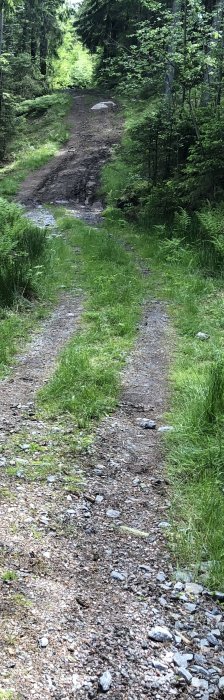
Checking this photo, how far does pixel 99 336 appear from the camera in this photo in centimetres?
756

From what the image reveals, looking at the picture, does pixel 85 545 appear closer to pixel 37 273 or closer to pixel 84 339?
pixel 84 339

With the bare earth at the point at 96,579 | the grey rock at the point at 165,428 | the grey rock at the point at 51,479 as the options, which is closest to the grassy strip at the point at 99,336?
the bare earth at the point at 96,579

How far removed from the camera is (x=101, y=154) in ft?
80.1

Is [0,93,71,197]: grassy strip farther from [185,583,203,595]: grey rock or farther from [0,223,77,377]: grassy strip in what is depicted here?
[185,583,203,595]: grey rock

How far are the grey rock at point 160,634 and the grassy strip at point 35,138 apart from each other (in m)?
19.1

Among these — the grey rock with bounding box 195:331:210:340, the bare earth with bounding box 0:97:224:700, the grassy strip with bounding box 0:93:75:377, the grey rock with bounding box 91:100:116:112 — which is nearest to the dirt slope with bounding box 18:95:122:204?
the grey rock with bounding box 91:100:116:112

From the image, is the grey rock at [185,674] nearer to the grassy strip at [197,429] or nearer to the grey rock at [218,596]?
the grey rock at [218,596]

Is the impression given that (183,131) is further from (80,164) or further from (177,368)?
(177,368)

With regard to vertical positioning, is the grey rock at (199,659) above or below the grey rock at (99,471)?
above

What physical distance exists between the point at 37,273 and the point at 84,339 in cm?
264

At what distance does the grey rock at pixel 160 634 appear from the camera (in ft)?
9.36

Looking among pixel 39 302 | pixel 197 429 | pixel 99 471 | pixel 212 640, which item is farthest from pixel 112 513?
pixel 39 302

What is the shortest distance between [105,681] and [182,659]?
0.45 meters

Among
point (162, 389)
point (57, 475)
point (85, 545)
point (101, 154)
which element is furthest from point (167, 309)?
point (101, 154)
